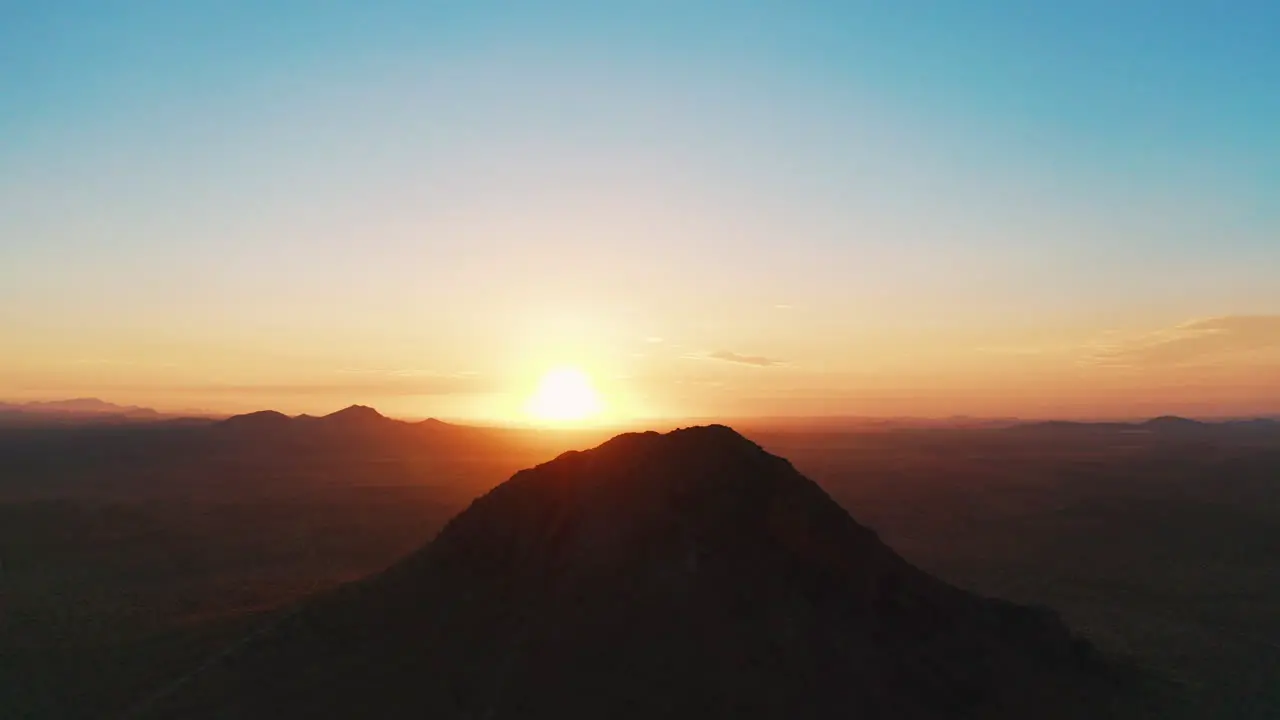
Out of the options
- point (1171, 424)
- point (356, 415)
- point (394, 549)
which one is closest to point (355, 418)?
point (356, 415)

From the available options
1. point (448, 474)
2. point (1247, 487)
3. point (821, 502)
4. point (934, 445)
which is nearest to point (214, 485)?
point (448, 474)

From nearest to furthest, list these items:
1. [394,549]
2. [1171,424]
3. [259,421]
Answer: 1. [394,549]
2. [259,421]
3. [1171,424]

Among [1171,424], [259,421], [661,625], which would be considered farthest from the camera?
[1171,424]

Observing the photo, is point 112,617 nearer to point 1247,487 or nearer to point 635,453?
point 635,453

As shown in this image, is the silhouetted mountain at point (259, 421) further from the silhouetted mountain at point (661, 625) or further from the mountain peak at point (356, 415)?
the silhouetted mountain at point (661, 625)

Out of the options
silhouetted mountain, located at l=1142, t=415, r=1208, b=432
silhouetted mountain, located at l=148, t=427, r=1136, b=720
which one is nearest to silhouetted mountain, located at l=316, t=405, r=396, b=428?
silhouetted mountain, located at l=148, t=427, r=1136, b=720

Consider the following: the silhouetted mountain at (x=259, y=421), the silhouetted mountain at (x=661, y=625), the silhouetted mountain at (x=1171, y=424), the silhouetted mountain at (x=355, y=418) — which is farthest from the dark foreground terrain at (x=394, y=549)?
the silhouetted mountain at (x=1171, y=424)

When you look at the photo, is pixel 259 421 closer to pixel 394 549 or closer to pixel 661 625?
pixel 394 549
